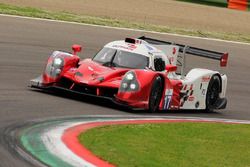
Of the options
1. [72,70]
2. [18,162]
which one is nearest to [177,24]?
[72,70]

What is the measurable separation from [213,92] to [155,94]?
8.36ft

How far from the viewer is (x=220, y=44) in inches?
985

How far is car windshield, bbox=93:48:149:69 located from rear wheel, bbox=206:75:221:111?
198 centimetres

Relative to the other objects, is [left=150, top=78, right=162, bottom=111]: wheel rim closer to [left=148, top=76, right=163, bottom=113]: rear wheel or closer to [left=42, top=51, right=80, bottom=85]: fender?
[left=148, top=76, right=163, bottom=113]: rear wheel

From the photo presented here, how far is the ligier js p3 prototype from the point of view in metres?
13.0

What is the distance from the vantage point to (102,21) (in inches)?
989

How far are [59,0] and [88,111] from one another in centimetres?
1765

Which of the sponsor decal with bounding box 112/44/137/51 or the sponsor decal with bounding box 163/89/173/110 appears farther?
the sponsor decal with bounding box 112/44/137/51

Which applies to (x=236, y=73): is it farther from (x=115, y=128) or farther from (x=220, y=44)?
(x=115, y=128)

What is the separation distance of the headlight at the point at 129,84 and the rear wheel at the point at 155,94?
1.47 feet

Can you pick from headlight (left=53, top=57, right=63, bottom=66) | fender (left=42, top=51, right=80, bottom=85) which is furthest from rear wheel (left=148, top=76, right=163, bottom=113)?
headlight (left=53, top=57, right=63, bottom=66)

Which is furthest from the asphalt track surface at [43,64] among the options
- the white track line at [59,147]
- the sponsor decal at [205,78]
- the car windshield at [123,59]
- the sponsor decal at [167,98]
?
the car windshield at [123,59]

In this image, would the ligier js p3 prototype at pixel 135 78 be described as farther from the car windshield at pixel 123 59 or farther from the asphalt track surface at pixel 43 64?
the asphalt track surface at pixel 43 64

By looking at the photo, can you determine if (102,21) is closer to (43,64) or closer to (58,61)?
(43,64)
